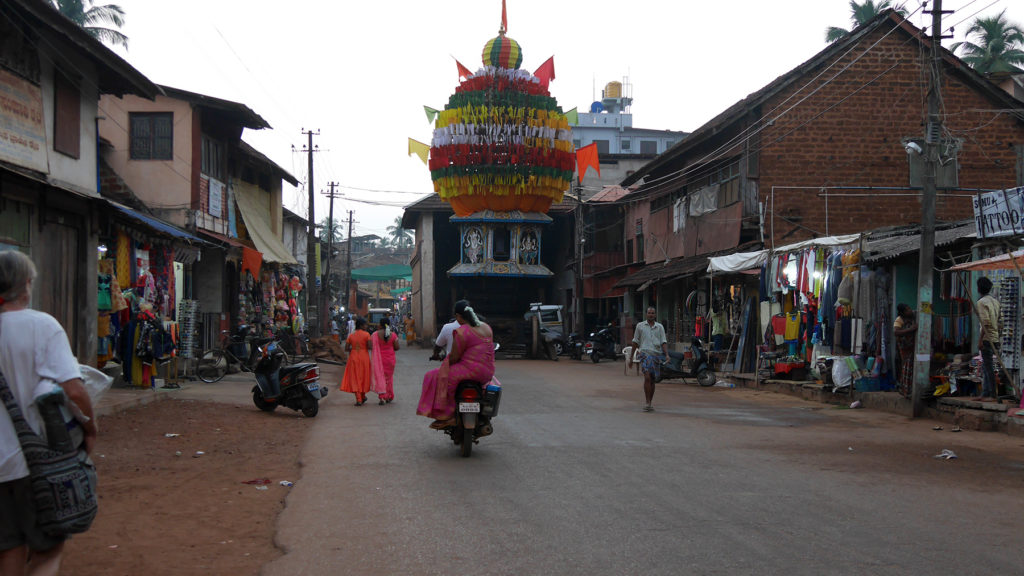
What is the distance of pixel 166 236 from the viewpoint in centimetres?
1581

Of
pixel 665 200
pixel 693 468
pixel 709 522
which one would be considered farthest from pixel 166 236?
pixel 665 200

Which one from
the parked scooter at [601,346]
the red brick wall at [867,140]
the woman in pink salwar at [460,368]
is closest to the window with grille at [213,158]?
the parked scooter at [601,346]

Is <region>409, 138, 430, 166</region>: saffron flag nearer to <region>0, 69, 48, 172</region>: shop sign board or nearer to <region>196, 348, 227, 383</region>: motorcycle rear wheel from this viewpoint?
<region>196, 348, 227, 383</region>: motorcycle rear wheel

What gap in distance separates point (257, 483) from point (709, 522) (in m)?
4.08

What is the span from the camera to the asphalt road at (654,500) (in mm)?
5094

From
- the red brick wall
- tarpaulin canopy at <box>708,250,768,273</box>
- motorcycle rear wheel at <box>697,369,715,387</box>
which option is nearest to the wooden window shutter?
motorcycle rear wheel at <box>697,369,715,387</box>

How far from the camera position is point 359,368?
15297 mm

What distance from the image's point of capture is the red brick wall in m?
23.7

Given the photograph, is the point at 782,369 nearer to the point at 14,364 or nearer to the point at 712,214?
the point at 712,214

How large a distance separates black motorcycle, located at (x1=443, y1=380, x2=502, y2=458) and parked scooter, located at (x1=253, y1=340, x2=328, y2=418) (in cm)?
465

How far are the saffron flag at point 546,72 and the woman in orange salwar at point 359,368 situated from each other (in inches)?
905

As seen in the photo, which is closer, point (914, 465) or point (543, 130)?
point (914, 465)

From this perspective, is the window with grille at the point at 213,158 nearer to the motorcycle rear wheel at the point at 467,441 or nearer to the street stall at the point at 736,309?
the street stall at the point at 736,309

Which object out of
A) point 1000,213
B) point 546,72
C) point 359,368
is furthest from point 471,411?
point 546,72
